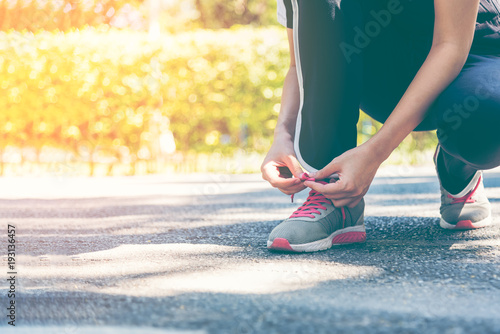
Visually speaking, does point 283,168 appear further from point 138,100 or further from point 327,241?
point 138,100

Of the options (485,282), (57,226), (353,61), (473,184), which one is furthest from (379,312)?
(57,226)

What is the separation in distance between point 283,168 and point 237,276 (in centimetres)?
53

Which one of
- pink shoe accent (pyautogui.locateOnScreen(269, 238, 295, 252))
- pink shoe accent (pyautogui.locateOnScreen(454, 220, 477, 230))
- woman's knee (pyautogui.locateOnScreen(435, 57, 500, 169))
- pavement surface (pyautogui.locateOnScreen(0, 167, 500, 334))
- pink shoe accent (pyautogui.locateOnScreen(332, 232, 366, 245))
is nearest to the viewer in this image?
pavement surface (pyautogui.locateOnScreen(0, 167, 500, 334))

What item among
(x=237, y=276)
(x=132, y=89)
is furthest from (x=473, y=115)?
(x=132, y=89)

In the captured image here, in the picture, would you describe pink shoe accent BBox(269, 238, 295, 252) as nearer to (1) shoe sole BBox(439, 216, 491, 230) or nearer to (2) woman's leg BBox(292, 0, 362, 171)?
(2) woman's leg BBox(292, 0, 362, 171)

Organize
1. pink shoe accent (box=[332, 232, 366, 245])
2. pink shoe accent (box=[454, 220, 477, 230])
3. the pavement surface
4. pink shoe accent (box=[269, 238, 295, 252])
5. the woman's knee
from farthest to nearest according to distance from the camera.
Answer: pink shoe accent (box=[454, 220, 477, 230]) → pink shoe accent (box=[332, 232, 366, 245]) → pink shoe accent (box=[269, 238, 295, 252]) → the woman's knee → the pavement surface

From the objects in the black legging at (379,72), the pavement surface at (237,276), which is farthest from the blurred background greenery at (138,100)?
the black legging at (379,72)

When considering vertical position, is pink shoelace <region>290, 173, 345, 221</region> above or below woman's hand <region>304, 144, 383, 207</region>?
below

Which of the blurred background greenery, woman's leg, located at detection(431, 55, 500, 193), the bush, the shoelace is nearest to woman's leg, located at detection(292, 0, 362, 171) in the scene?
woman's leg, located at detection(431, 55, 500, 193)

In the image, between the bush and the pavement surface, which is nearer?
the pavement surface

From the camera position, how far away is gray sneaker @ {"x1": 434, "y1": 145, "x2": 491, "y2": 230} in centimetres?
192

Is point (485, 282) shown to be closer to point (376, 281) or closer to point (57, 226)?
point (376, 281)

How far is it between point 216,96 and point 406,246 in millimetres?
4626

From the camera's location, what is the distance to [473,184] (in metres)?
1.93
